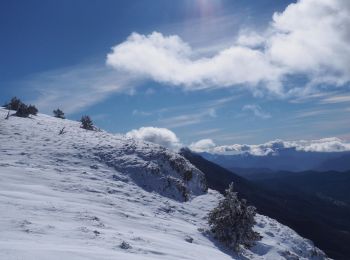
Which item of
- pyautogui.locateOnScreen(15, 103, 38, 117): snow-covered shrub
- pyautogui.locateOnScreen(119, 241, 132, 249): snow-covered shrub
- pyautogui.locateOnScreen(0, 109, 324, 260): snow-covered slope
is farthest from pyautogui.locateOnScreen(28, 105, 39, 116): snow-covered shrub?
pyautogui.locateOnScreen(119, 241, 132, 249): snow-covered shrub

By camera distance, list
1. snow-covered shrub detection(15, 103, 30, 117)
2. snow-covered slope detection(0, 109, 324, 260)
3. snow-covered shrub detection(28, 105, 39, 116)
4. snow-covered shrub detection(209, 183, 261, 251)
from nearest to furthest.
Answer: snow-covered slope detection(0, 109, 324, 260), snow-covered shrub detection(209, 183, 261, 251), snow-covered shrub detection(15, 103, 30, 117), snow-covered shrub detection(28, 105, 39, 116)

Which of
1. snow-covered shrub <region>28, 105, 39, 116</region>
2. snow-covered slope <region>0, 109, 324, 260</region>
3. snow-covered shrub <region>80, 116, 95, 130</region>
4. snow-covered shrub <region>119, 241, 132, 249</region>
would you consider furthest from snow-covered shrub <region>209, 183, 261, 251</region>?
snow-covered shrub <region>28, 105, 39, 116</region>

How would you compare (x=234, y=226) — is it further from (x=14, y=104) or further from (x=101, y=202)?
(x=14, y=104)

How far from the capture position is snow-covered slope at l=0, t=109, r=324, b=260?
52.1 ft

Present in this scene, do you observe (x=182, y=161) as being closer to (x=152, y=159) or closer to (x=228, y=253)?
(x=152, y=159)

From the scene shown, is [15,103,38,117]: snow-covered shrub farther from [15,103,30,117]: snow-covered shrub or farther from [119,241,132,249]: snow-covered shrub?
[119,241,132,249]: snow-covered shrub

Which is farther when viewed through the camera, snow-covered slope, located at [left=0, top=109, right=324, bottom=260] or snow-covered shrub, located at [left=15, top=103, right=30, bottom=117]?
snow-covered shrub, located at [left=15, top=103, right=30, bottom=117]

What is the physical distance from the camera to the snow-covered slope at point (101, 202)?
15.9 metres

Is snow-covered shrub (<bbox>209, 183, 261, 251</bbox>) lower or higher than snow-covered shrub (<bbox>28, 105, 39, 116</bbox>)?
lower

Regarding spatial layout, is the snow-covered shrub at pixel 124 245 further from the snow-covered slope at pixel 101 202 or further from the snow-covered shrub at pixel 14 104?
the snow-covered shrub at pixel 14 104

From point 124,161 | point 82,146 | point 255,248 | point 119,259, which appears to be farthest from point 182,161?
point 119,259

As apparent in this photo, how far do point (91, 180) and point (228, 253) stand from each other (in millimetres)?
11107

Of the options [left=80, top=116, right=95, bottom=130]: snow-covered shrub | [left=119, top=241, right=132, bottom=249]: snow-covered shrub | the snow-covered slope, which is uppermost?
[left=80, top=116, right=95, bottom=130]: snow-covered shrub

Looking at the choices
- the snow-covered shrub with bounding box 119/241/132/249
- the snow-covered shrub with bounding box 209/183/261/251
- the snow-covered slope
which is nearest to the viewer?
the snow-covered slope
